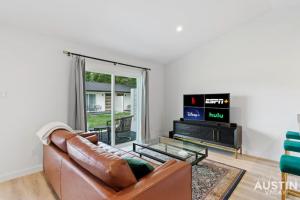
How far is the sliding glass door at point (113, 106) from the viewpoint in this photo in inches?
150

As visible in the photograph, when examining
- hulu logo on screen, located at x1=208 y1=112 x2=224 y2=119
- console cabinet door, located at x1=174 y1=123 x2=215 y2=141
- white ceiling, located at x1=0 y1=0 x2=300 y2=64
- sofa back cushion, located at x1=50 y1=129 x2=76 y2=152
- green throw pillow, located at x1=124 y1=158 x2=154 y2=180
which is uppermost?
white ceiling, located at x1=0 y1=0 x2=300 y2=64

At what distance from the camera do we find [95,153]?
1.34 m

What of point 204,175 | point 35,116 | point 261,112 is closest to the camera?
point 204,175

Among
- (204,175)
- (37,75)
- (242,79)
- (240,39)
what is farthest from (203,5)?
(37,75)

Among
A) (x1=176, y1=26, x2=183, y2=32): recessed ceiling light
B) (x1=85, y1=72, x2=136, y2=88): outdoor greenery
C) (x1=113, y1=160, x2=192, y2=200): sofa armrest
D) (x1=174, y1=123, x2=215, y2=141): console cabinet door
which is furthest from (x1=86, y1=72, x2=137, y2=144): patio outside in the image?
(x1=113, y1=160, x2=192, y2=200): sofa armrest

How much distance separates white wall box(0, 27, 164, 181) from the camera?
2.61 m

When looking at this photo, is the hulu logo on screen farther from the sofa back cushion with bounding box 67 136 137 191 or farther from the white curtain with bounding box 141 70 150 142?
the sofa back cushion with bounding box 67 136 137 191

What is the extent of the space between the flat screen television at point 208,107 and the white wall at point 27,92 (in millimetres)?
2898

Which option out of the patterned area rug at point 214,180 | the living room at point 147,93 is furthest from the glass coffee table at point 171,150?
the patterned area rug at point 214,180

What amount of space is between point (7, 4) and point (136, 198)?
9.68ft

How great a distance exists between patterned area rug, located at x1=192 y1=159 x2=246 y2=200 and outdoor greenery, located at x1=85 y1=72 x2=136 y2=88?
2667 mm

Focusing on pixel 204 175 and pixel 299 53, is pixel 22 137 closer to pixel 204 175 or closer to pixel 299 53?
pixel 204 175

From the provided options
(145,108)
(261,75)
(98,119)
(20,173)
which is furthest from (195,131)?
(20,173)

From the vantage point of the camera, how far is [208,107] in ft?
13.0
